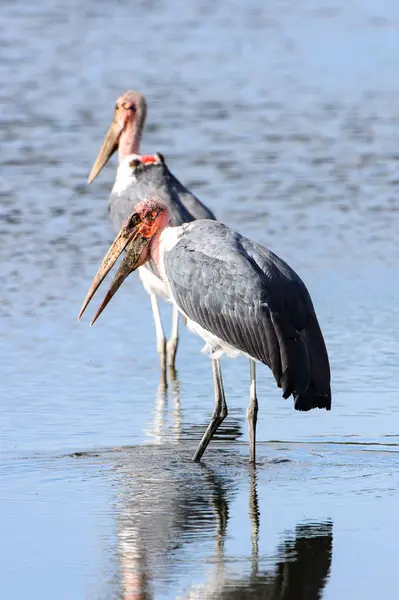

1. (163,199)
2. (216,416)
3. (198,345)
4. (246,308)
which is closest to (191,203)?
(163,199)

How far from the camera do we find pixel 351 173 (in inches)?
620

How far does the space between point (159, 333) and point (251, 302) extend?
254 cm

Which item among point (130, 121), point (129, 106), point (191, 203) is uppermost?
point (129, 106)

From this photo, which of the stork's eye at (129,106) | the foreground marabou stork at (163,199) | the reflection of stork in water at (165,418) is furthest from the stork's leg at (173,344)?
→ the stork's eye at (129,106)

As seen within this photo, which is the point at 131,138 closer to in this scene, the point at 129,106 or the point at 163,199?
Result: the point at 129,106

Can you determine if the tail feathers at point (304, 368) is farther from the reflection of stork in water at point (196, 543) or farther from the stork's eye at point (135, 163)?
the stork's eye at point (135, 163)

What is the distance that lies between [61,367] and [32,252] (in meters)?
3.06

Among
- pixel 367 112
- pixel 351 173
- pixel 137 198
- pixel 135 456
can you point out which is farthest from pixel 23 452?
pixel 367 112

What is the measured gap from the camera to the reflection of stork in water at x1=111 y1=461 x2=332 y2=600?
5.86 meters

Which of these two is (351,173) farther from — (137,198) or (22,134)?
(137,198)

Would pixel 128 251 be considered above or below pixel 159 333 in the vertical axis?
above

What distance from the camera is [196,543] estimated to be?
6.46m

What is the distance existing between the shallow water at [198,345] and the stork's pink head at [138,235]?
0.78m

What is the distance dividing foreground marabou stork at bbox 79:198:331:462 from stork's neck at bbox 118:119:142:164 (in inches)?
180
